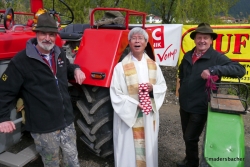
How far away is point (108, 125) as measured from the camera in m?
2.62

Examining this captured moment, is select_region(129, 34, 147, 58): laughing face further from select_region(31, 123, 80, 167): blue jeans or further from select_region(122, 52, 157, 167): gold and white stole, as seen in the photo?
select_region(31, 123, 80, 167): blue jeans

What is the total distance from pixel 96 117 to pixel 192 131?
38.3 inches

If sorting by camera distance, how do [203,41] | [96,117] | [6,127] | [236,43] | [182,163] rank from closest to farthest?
1. [6,127]
2. [203,41]
3. [96,117]
4. [182,163]
5. [236,43]

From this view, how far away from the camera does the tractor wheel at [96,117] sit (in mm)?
2529

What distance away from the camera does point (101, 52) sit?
101 inches

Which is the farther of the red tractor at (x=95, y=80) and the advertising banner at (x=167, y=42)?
the advertising banner at (x=167, y=42)

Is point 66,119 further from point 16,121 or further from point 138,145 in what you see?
point 138,145

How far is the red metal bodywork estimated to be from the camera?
2.48 meters

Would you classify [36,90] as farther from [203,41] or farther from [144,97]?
[203,41]

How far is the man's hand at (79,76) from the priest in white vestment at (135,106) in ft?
0.90

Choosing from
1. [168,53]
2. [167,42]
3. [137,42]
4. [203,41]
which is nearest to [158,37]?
[167,42]

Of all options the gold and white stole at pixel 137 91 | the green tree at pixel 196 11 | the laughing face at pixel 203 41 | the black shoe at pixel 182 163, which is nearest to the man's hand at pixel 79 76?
the gold and white stole at pixel 137 91

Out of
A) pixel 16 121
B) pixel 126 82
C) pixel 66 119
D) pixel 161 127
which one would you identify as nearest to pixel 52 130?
pixel 66 119

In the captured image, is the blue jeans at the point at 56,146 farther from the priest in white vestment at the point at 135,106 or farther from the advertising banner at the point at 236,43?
the advertising banner at the point at 236,43
